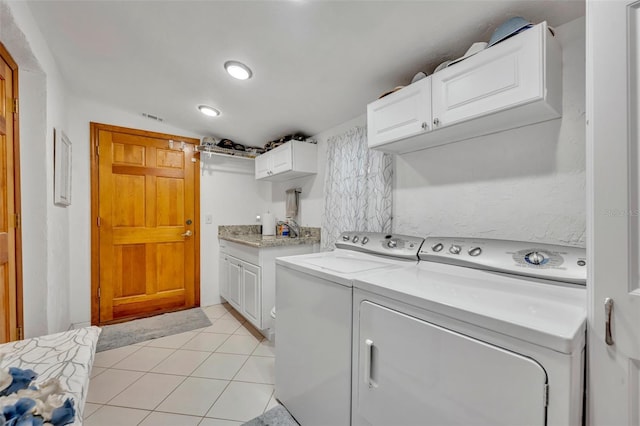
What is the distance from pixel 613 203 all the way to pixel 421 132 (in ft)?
3.01

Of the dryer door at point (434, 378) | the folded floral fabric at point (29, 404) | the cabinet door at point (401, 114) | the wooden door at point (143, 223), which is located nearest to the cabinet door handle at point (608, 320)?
the dryer door at point (434, 378)

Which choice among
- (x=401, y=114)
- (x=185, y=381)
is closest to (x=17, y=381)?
(x=185, y=381)

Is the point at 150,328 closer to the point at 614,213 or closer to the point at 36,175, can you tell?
the point at 36,175

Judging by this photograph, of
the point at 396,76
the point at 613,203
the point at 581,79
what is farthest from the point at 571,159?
the point at 396,76

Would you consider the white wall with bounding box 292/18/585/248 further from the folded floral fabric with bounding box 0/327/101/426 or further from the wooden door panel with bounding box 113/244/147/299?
the wooden door panel with bounding box 113/244/147/299

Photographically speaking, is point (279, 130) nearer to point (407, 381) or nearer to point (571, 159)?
point (571, 159)

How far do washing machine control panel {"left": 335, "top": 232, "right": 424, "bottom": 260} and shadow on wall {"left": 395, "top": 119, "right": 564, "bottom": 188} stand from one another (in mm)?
425

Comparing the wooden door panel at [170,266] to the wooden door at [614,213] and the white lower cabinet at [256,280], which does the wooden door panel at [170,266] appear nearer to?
the white lower cabinet at [256,280]

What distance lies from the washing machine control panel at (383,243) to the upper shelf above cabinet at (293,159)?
0.95 meters

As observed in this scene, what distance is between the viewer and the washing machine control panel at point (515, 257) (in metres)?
1.01

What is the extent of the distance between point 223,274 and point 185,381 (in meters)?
1.46

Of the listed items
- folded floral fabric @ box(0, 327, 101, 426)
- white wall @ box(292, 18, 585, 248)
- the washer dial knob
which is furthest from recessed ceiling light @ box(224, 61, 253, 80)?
the washer dial knob

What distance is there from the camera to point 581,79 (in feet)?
3.86

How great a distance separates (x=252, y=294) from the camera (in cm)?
247
